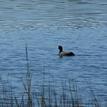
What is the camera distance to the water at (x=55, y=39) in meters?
21.6

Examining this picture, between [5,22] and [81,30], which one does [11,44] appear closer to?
[81,30]

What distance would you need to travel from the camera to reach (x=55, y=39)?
96.8 ft

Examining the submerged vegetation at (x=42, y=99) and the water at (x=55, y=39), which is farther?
the water at (x=55, y=39)

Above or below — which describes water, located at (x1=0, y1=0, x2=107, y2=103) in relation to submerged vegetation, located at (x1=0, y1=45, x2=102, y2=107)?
below

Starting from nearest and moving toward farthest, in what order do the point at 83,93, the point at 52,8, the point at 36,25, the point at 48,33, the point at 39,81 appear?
the point at 83,93
the point at 39,81
the point at 48,33
the point at 36,25
the point at 52,8

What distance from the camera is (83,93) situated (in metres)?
18.2

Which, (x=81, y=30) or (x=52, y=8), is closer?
(x=81, y=30)

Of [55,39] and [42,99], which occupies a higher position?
[42,99]

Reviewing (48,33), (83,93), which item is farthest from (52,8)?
(83,93)

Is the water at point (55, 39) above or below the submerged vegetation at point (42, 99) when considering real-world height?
below

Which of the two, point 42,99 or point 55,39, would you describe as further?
point 55,39

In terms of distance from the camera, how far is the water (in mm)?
21641

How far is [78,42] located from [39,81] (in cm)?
880

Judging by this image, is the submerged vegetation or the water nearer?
the submerged vegetation
